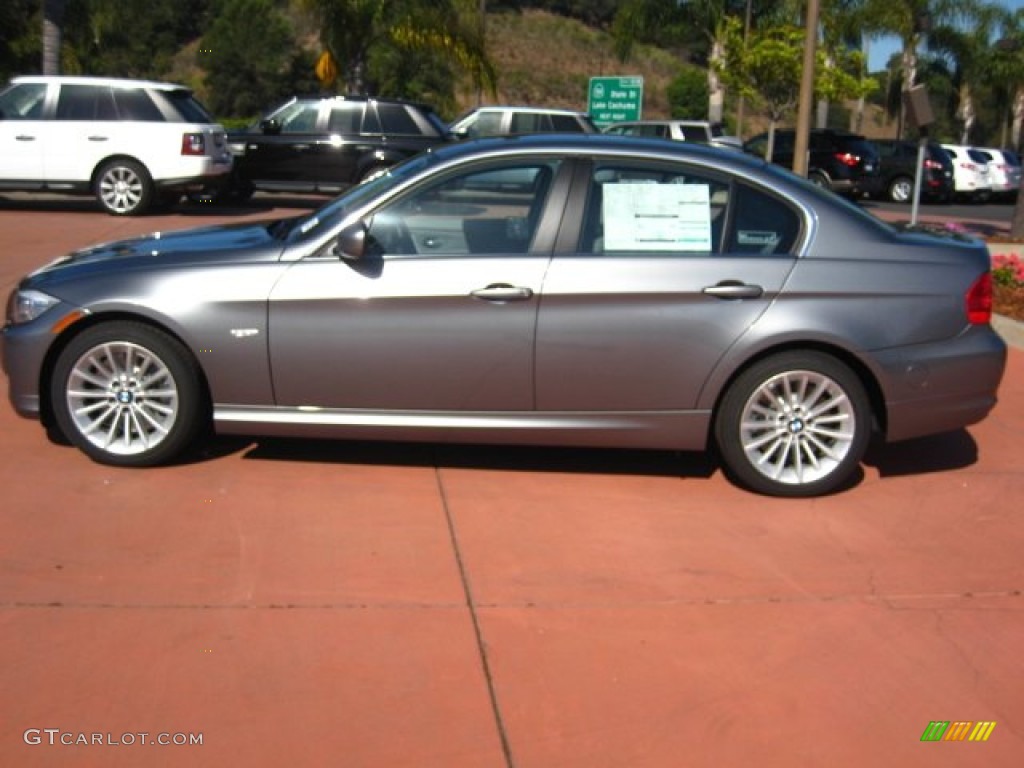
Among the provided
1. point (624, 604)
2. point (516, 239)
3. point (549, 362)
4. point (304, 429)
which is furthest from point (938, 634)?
point (304, 429)

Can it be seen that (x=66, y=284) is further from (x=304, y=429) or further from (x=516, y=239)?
(x=516, y=239)

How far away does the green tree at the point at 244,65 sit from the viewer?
49250 mm

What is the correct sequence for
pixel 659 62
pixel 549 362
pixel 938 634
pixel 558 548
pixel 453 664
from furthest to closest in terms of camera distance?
pixel 659 62 → pixel 549 362 → pixel 558 548 → pixel 938 634 → pixel 453 664

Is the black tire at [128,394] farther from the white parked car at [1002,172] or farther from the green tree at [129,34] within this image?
the white parked car at [1002,172]

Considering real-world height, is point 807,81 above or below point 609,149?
above

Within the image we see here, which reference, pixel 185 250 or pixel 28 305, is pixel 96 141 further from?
pixel 185 250

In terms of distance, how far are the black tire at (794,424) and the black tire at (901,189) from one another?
963 inches

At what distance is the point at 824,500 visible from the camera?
229 inches

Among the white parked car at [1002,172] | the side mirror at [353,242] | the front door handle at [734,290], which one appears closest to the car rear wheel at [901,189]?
the white parked car at [1002,172]

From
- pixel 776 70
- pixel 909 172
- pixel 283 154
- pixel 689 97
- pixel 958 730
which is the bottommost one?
pixel 958 730

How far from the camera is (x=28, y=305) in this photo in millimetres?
5773

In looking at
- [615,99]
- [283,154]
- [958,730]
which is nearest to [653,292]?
[958,730]

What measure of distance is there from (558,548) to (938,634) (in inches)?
59.4

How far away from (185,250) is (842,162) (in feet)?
75.6
